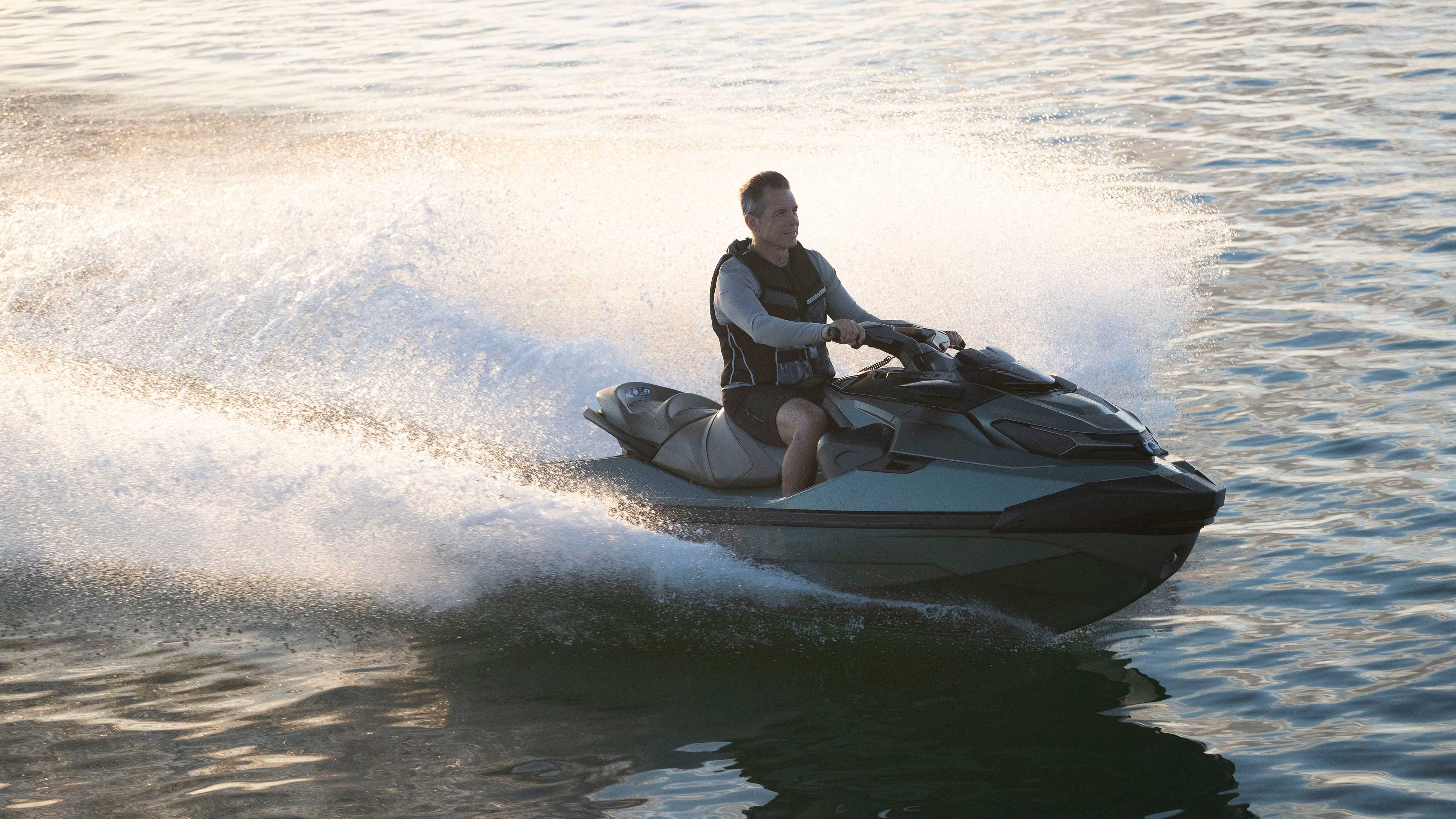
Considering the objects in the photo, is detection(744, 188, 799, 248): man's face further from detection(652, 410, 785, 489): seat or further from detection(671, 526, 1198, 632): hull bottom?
detection(671, 526, 1198, 632): hull bottom

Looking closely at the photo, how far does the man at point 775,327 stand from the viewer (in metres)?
4.52

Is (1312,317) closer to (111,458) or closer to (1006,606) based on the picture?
(1006,606)

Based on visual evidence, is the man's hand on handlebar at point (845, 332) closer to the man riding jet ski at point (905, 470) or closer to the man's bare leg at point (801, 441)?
the man riding jet ski at point (905, 470)

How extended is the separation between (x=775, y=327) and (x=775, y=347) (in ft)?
0.58

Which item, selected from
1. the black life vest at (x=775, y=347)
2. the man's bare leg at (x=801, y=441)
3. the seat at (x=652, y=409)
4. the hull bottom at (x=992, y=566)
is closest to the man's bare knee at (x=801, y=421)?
the man's bare leg at (x=801, y=441)

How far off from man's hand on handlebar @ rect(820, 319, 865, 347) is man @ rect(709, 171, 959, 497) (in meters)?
0.18

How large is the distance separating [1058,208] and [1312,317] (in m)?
2.45

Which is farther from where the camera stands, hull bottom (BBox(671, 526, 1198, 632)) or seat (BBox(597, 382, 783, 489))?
seat (BBox(597, 382, 783, 489))

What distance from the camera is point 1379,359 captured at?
7133 mm

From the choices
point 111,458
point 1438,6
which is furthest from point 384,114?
point 1438,6

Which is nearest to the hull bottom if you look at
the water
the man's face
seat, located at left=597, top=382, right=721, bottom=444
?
the water

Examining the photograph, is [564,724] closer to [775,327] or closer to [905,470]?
[905,470]

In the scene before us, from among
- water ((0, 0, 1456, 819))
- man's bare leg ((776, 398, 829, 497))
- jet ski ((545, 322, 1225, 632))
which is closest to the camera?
water ((0, 0, 1456, 819))

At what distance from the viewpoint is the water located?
12.7 ft
